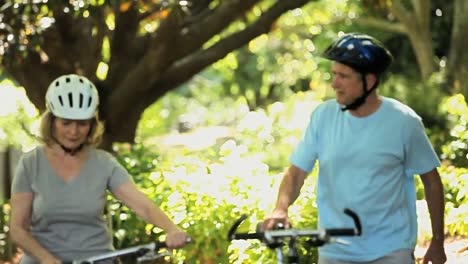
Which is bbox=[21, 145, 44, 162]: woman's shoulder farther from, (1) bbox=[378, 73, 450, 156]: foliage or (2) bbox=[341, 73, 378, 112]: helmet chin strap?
(1) bbox=[378, 73, 450, 156]: foliage

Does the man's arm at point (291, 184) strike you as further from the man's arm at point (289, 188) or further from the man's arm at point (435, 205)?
the man's arm at point (435, 205)

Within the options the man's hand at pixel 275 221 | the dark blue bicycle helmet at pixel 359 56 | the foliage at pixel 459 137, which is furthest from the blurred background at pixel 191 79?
the dark blue bicycle helmet at pixel 359 56

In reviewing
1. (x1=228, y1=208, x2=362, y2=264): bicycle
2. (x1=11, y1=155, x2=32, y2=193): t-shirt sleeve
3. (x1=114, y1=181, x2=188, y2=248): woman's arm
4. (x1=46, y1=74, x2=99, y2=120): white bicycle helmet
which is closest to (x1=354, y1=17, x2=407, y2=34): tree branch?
(x1=46, y1=74, x2=99, y2=120): white bicycle helmet

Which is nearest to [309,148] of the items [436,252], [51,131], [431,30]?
[436,252]

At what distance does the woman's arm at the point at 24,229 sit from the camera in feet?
18.4

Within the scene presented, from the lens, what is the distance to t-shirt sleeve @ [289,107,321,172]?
5984 millimetres

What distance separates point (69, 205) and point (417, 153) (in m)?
1.63

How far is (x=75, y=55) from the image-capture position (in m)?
14.2

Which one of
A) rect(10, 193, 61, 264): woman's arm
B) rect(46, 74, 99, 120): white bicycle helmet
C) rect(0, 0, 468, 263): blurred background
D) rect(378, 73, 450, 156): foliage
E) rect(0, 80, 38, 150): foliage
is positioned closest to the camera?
rect(10, 193, 61, 264): woman's arm

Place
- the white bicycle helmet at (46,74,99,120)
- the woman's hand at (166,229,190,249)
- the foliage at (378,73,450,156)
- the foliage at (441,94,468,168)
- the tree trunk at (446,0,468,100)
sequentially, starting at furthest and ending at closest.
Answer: the tree trunk at (446,0,468,100), the foliage at (378,73,450,156), the foliage at (441,94,468,168), the white bicycle helmet at (46,74,99,120), the woman's hand at (166,229,190,249)

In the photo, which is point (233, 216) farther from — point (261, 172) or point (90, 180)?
point (90, 180)

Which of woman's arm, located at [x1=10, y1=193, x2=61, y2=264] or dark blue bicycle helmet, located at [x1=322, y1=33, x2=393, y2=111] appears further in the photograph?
dark blue bicycle helmet, located at [x1=322, y1=33, x2=393, y2=111]

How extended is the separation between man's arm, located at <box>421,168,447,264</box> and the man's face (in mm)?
531

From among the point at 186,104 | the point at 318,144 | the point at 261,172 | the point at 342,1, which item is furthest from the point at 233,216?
the point at 186,104
